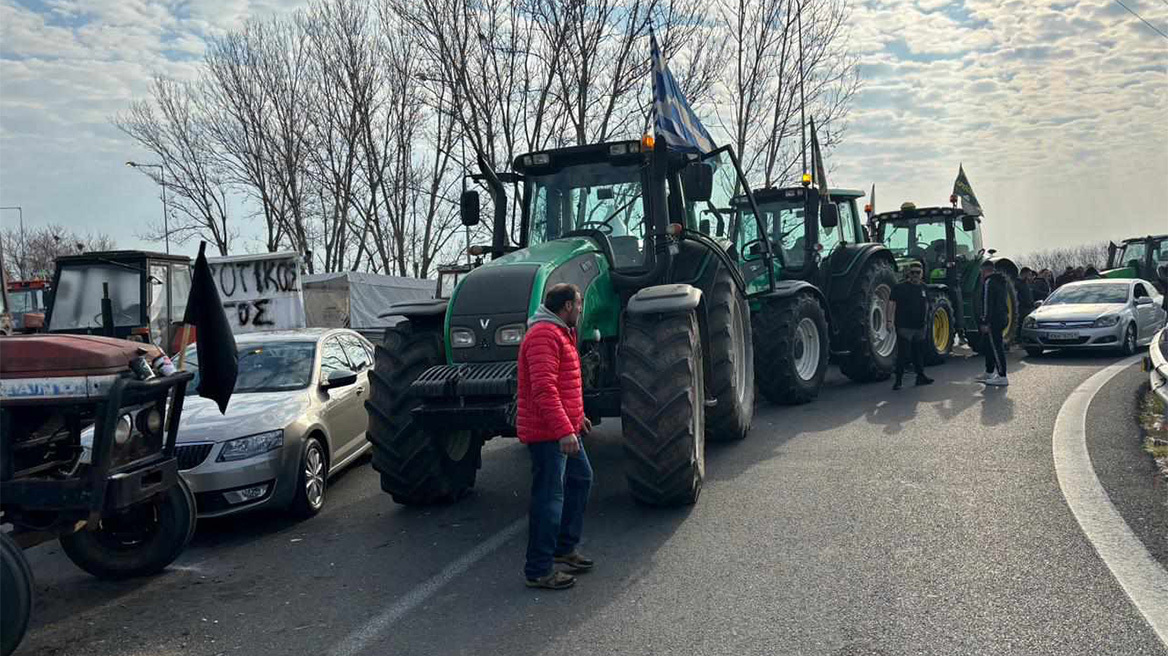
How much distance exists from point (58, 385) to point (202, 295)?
1.18m

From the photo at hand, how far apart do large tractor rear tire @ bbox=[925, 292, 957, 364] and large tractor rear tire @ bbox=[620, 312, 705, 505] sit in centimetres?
1022

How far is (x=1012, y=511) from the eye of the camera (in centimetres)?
662

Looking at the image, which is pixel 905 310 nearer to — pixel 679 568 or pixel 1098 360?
pixel 1098 360

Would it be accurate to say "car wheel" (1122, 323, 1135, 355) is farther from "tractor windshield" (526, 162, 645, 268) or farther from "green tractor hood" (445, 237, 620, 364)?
"green tractor hood" (445, 237, 620, 364)

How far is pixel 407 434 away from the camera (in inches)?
289

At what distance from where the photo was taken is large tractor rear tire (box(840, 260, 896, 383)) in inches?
554

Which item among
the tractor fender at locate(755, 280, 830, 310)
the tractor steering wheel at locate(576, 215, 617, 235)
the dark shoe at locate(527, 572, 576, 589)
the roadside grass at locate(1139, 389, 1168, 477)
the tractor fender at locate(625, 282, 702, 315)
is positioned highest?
the tractor steering wheel at locate(576, 215, 617, 235)

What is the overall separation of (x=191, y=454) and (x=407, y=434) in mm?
1664

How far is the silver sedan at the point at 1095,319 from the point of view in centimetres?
1684

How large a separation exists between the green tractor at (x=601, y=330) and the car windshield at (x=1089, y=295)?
11140mm

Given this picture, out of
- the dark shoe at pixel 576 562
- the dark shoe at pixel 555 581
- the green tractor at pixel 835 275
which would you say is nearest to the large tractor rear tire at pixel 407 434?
the dark shoe at pixel 576 562

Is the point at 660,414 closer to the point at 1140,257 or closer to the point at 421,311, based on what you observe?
the point at 421,311

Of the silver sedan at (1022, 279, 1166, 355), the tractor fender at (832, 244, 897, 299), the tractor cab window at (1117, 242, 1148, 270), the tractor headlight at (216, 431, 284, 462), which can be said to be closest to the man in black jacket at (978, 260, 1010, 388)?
the tractor fender at (832, 244, 897, 299)

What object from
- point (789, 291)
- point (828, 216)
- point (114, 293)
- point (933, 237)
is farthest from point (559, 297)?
point (114, 293)
